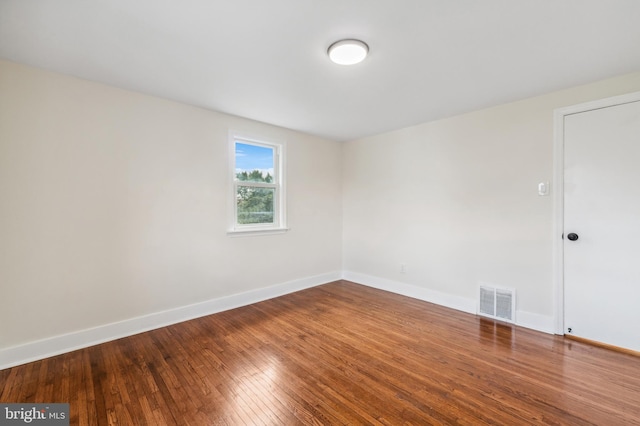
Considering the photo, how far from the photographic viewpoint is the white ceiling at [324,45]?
62.5 inches

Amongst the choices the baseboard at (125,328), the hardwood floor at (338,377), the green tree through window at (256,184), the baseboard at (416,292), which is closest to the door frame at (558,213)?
the hardwood floor at (338,377)

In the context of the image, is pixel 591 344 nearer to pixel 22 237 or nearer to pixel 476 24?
pixel 476 24

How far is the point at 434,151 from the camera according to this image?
11.9 ft

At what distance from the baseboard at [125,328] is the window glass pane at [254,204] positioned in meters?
0.97

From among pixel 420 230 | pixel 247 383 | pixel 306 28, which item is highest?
pixel 306 28


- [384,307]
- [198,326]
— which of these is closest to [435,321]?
[384,307]

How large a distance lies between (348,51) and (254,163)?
2.17 meters

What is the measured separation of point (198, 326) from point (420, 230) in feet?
9.88

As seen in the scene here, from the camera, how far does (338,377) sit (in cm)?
203

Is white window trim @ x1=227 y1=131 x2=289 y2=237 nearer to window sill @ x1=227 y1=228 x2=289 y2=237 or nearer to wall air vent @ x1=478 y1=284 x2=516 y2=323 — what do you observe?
window sill @ x1=227 y1=228 x2=289 y2=237

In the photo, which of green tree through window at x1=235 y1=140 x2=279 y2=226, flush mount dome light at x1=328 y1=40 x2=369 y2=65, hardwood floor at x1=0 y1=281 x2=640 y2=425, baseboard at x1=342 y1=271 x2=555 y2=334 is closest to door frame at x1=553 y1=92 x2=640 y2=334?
baseboard at x1=342 y1=271 x2=555 y2=334

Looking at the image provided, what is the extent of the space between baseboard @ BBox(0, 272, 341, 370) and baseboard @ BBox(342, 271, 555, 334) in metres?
1.27

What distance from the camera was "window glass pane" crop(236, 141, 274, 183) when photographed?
3.61m

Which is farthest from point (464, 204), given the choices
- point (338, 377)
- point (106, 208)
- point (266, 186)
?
point (106, 208)
